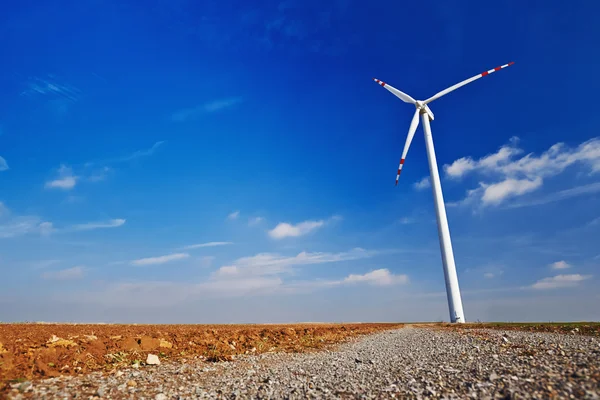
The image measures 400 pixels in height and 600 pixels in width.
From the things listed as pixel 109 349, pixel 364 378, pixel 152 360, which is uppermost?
pixel 109 349

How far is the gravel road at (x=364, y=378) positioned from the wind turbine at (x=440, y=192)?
26.8 m

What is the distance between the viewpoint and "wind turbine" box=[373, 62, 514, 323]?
142 feet

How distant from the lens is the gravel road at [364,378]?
9750mm

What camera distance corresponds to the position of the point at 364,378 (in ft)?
42.0

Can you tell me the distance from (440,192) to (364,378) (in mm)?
40409

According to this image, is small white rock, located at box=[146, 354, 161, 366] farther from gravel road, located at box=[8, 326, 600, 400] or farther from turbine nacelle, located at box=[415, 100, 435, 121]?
turbine nacelle, located at box=[415, 100, 435, 121]

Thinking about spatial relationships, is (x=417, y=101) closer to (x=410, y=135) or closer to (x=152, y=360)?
(x=410, y=135)

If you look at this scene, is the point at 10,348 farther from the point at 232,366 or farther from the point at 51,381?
the point at 232,366

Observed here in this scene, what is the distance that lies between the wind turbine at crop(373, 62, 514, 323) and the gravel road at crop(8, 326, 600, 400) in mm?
26813

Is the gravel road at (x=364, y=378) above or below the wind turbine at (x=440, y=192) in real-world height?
below

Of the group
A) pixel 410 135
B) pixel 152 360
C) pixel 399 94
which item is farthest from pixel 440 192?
pixel 152 360

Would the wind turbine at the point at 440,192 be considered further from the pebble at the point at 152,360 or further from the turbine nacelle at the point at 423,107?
the pebble at the point at 152,360

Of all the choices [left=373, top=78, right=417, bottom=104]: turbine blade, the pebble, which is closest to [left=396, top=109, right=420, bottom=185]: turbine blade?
[left=373, top=78, right=417, bottom=104]: turbine blade

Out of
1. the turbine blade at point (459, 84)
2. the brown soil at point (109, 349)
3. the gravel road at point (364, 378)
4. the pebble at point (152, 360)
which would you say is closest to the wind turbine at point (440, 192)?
the turbine blade at point (459, 84)
